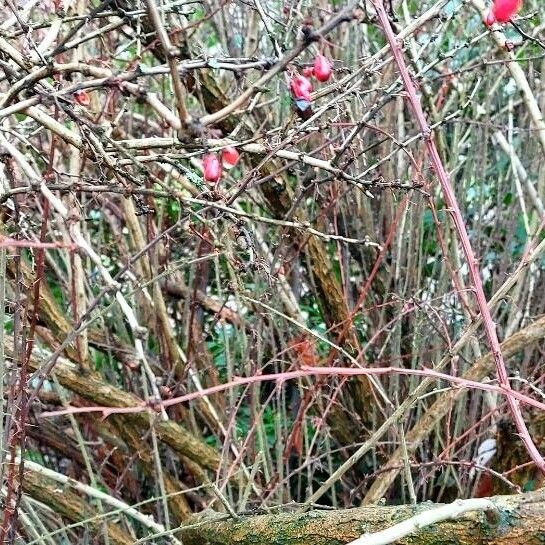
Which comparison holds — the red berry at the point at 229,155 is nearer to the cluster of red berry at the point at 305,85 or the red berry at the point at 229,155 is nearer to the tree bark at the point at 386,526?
the cluster of red berry at the point at 305,85

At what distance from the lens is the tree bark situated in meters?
1.10

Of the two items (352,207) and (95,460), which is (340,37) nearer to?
(352,207)

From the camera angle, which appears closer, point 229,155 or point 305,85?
point 305,85

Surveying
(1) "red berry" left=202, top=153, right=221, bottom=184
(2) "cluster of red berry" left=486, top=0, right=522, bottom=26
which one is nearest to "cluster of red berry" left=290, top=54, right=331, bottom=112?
(1) "red berry" left=202, top=153, right=221, bottom=184

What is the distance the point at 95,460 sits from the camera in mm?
2740

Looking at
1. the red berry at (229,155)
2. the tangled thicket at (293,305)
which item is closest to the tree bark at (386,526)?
the tangled thicket at (293,305)

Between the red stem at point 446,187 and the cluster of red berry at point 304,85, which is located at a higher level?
the cluster of red berry at point 304,85

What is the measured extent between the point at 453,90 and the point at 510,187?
0.47 meters

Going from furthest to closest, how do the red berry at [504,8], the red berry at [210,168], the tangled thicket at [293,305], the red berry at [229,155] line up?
the tangled thicket at [293,305]
the red berry at [229,155]
the red berry at [210,168]
the red berry at [504,8]

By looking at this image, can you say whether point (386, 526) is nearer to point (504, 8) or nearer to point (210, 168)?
point (210, 168)

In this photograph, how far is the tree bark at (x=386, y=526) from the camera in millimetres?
1100

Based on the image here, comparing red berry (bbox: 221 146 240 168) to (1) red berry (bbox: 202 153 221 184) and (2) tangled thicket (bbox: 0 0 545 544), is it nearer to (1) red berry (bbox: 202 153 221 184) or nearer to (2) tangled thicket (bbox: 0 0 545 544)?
(1) red berry (bbox: 202 153 221 184)

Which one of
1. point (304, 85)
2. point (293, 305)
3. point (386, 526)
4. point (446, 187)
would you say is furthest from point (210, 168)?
point (293, 305)

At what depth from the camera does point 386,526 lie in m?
1.24
